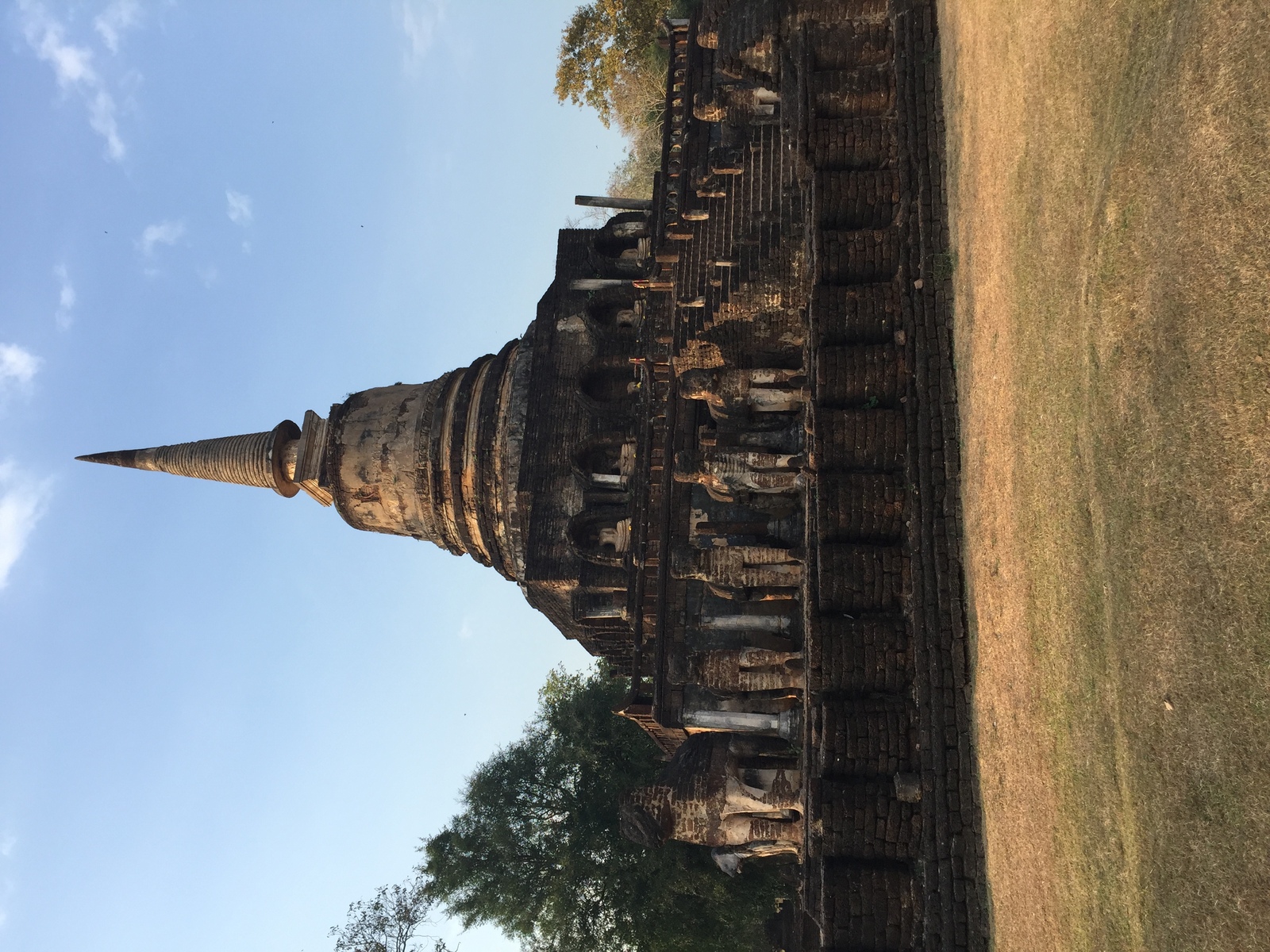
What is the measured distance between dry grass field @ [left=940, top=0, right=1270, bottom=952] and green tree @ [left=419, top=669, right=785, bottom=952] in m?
13.9

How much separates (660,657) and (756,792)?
7.50 ft

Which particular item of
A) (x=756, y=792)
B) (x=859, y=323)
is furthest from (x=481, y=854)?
(x=859, y=323)

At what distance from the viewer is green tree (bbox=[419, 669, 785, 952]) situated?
21750 millimetres

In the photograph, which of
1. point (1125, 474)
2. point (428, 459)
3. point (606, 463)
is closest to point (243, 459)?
point (428, 459)

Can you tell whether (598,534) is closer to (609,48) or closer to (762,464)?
(762,464)

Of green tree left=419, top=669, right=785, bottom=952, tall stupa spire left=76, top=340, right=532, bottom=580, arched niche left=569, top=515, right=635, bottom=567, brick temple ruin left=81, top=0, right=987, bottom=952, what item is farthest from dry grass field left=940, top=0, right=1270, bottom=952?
green tree left=419, top=669, right=785, bottom=952

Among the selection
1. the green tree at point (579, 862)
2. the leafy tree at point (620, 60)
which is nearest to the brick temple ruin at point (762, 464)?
the green tree at point (579, 862)

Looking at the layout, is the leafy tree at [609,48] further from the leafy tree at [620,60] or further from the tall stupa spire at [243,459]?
the tall stupa spire at [243,459]

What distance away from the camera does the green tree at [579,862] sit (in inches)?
856

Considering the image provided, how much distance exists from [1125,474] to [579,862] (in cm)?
1921

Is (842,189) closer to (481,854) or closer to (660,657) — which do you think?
(660,657)

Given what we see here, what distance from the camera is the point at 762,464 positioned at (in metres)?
12.7

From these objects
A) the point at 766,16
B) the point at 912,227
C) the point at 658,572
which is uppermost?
the point at 766,16

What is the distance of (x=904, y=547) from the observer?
11125mm
